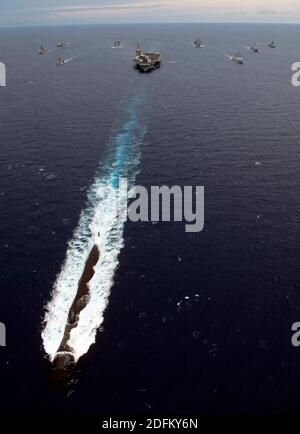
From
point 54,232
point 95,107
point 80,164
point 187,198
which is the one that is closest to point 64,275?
point 54,232

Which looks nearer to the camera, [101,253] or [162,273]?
[162,273]

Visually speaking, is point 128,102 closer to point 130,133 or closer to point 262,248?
point 130,133

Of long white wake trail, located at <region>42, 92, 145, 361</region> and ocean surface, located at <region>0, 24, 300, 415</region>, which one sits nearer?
ocean surface, located at <region>0, 24, 300, 415</region>

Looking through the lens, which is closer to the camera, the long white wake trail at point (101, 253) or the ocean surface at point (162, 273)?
the ocean surface at point (162, 273)
